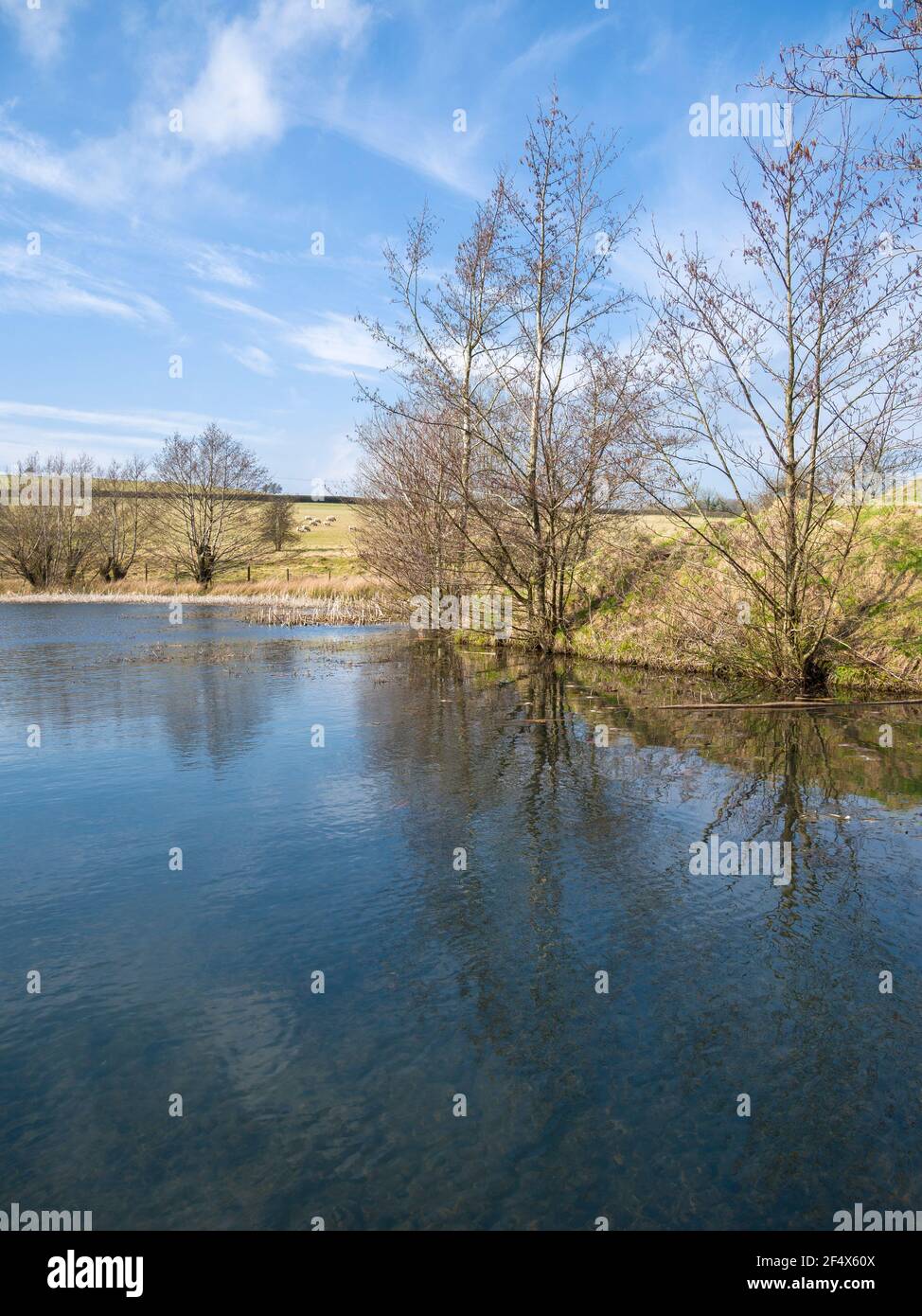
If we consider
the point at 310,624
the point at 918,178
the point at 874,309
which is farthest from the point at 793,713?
the point at 310,624

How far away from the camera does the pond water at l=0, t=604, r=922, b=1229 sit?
122 inches

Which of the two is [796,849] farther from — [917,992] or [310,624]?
[310,624]

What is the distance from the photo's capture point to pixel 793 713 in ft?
39.7

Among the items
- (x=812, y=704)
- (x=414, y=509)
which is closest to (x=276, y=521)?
(x=414, y=509)

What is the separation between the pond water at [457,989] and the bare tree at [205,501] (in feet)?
158

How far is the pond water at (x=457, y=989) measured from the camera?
3.10 m

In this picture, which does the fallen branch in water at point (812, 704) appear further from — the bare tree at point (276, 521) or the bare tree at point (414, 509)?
the bare tree at point (276, 521)

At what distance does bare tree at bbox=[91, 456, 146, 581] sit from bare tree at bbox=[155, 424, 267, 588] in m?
2.21

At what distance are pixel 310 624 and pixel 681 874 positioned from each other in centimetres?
2529

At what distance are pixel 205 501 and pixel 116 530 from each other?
6.76 metres

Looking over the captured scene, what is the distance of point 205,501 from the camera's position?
55.1 m
